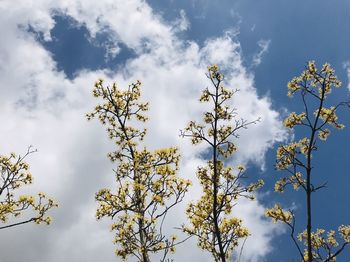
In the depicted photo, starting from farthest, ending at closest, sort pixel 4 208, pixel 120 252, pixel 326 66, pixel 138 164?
1. pixel 4 208
2. pixel 138 164
3. pixel 120 252
4. pixel 326 66

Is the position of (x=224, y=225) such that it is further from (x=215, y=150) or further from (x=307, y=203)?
(x=307, y=203)

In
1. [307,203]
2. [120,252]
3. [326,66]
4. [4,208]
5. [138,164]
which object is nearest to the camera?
[307,203]

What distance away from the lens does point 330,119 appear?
38.8 feet

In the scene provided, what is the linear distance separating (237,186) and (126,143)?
555 cm

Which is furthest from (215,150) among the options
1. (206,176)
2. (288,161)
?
(288,161)

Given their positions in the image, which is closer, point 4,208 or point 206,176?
point 206,176

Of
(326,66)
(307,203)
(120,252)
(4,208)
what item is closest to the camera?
(307,203)

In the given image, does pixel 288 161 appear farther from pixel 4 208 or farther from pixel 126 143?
pixel 4 208

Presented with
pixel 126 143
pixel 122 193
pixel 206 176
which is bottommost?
pixel 122 193

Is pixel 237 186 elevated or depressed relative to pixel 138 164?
depressed

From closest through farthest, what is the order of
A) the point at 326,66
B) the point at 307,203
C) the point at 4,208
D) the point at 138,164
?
the point at 307,203 → the point at 326,66 → the point at 138,164 → the point at 4,208

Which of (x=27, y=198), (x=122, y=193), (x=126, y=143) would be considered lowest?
(x=122, y=193)

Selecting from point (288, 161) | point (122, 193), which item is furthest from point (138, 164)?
point (288, 161)

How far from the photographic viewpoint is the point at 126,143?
55.3ft
